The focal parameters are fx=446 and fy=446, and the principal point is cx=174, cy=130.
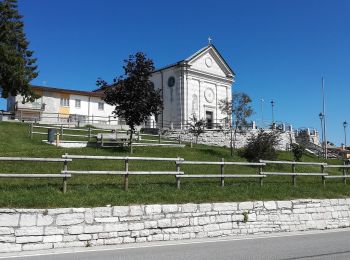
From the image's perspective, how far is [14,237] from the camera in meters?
10.8

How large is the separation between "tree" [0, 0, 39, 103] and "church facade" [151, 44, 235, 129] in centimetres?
1540

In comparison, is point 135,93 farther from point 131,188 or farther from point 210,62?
point 210,62

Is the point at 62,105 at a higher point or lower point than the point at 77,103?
lower

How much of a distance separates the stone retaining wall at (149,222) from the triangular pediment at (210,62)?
129ft

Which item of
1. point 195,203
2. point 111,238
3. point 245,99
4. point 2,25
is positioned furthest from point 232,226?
point 2,25

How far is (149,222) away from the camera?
12703mm

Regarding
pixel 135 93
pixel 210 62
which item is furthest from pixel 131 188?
pixel 210 62

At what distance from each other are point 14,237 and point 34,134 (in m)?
22.8

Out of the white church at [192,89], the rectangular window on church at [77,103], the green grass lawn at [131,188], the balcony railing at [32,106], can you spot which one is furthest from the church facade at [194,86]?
the green grass lawn at [131,188]

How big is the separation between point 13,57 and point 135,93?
72.5ft

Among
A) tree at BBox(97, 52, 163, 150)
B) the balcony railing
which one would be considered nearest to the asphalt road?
tree at BBox(97, 52, 163, 150)

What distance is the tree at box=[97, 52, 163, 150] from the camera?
27.9 m

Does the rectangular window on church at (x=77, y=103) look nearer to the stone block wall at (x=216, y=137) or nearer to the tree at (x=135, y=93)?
the stone block wall at (x=216, y=137)

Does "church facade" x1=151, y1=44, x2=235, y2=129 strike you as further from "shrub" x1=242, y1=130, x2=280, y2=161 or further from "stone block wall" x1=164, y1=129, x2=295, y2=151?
"shrub" x1=242, y1=130, x2=280, y2=161
